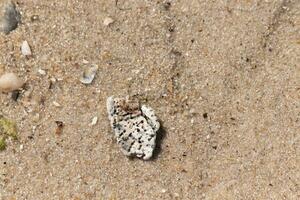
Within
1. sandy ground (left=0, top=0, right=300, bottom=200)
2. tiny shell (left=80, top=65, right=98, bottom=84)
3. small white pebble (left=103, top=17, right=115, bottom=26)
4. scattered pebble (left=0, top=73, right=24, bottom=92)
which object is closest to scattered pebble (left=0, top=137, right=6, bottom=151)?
sandy ground (left=0, top=0, right=300, bottom=200)

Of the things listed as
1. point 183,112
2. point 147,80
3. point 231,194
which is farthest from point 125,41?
point 231,194

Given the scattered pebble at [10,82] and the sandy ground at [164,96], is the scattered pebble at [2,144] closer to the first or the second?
the sandy ground at [164,96]

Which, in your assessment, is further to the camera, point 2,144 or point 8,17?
point 8,17

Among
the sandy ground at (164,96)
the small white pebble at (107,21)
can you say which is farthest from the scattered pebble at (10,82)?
the small white pebble at (107,21)

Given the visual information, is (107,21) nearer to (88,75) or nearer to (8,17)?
(88,75)

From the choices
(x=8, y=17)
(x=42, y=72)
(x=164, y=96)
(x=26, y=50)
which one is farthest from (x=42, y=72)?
(x=164, y=96)

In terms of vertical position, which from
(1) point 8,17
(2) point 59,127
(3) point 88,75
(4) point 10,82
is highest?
(1) point 8,17
